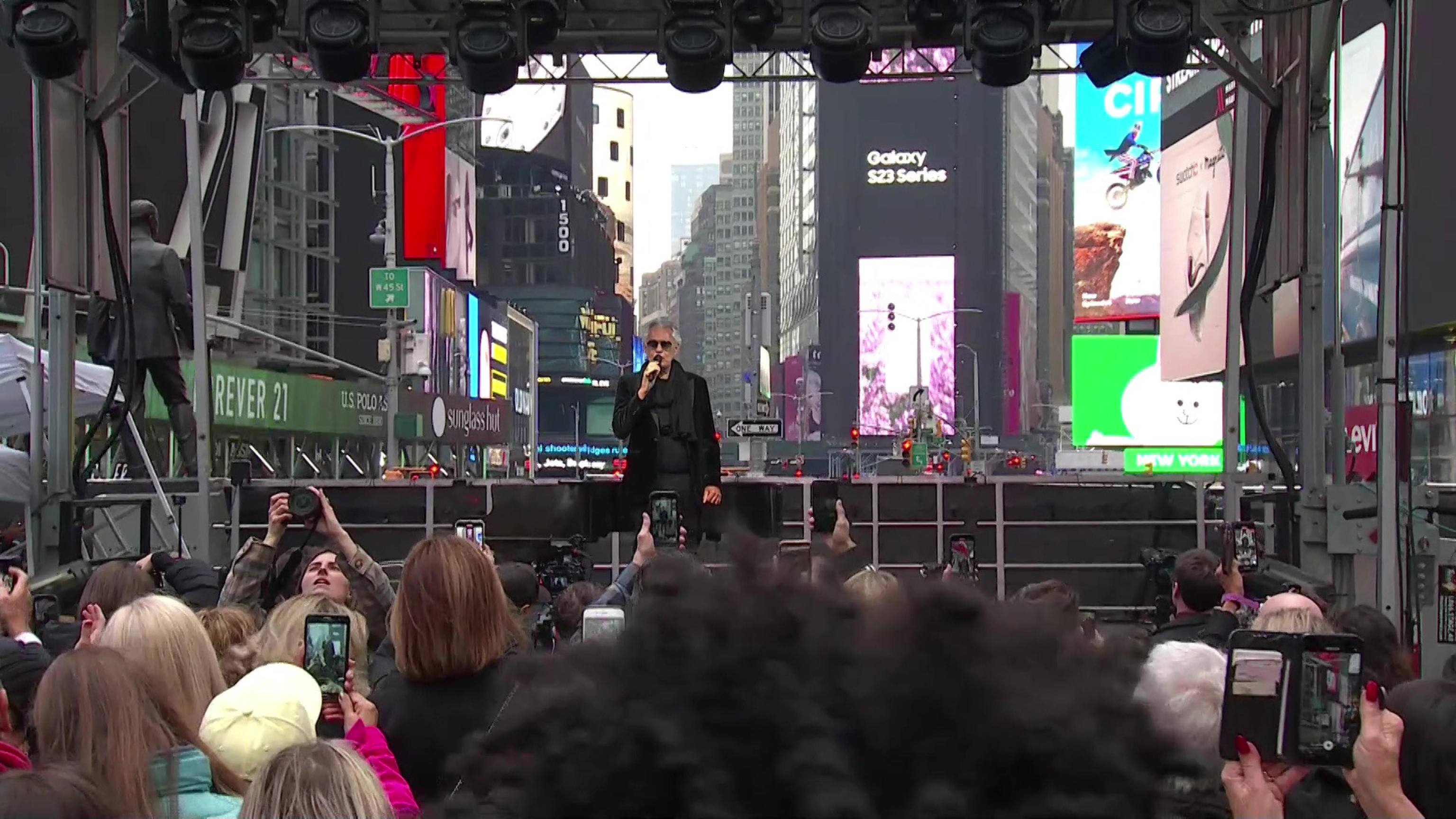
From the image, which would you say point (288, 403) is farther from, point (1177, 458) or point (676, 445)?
point (1177, 458)

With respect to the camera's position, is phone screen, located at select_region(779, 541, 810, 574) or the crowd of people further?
phone screen, located at select_region(779, 541, 810, 574)

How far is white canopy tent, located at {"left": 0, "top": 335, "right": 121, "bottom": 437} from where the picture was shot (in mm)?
12383

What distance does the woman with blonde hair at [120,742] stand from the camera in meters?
3.17

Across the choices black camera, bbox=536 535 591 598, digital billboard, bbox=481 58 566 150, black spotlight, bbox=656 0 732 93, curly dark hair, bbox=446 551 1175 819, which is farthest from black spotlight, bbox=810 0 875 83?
digital billboard, bbox=481 58 566 150

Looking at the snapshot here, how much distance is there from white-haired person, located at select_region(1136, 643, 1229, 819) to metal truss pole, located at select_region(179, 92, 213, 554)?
30.3 feet

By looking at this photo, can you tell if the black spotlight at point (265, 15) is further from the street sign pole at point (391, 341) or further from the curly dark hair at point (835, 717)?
the street sign pole at point (391, 341)

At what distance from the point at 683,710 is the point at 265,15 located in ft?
34.7

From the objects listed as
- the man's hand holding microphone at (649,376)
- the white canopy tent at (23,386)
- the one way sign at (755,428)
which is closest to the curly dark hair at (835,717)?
the man's hand holding microphone at (649,376)

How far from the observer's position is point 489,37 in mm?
11438

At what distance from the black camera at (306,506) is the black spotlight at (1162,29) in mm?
6993

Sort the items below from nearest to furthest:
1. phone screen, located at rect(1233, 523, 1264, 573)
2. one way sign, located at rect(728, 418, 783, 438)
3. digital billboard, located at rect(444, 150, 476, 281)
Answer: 1. phone screen, located at rect(1233, 523, 1264, 573)
2. one way sign, located at rect(728, 418, 783, 438)
3. digital billboard, located at rect(444, 150, 476, 281)

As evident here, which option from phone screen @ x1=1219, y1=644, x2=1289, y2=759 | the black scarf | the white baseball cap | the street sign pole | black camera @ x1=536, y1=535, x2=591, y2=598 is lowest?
black camera @ x1=536, y1=535, x2=591, y2=598

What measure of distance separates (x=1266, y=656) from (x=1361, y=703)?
0.18 meters

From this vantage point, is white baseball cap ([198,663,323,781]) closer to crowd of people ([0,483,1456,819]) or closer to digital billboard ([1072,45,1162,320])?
crowd of people ([0,483,1456,819])
